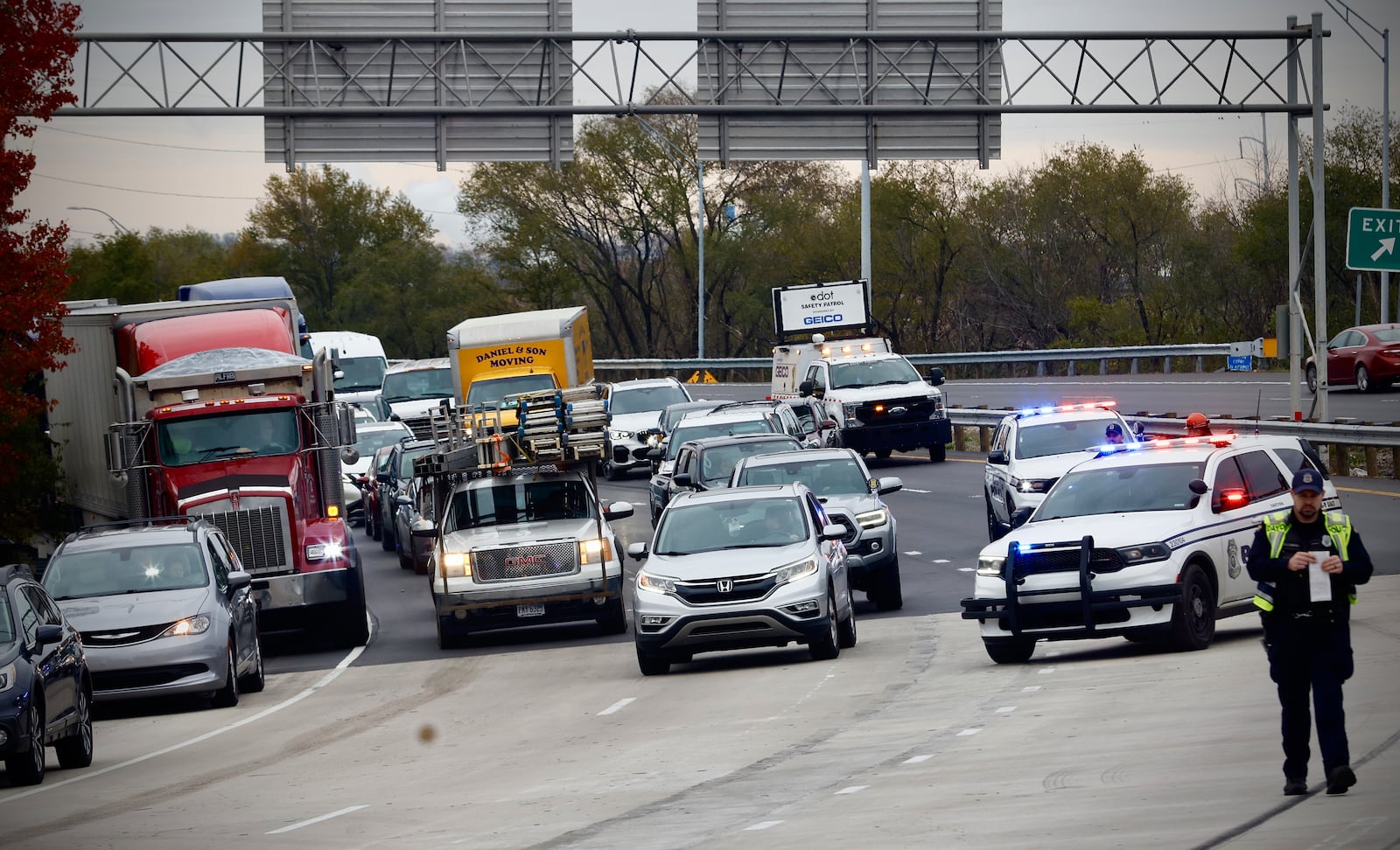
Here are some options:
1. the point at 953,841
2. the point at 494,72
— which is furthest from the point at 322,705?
the point at 494,72

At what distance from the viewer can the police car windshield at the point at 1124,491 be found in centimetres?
1677

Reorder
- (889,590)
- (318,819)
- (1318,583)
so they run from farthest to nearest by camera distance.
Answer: (889,590) → (318,819) → (1318,583)

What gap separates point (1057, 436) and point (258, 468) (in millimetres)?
10902

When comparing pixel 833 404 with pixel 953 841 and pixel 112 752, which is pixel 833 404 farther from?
pixel 953 841

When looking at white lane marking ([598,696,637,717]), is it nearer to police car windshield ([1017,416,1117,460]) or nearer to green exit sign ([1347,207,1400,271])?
police car windshield ([1017,416,1117,460])

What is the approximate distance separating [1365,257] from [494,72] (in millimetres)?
14154

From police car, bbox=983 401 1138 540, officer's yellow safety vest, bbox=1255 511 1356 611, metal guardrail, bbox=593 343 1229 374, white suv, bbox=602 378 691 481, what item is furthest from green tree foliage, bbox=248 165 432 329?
officer's yellow safety vest, bbox=1255 511 1356 611

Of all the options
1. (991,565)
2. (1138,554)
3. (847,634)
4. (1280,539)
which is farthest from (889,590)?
(1280,539)

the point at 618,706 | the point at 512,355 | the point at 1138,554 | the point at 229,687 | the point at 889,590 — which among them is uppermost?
the point at 512,355

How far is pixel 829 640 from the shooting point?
17.9m

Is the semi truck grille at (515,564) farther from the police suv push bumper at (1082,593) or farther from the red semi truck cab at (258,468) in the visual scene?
the police suv push bumper at (1082,593)

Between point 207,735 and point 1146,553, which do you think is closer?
point 1146,553

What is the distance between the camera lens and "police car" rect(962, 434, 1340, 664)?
15695 mm

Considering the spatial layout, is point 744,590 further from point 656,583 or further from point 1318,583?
point 1318,583
